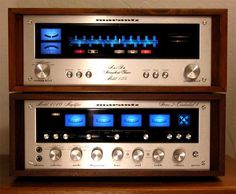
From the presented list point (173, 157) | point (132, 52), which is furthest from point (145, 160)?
point (132, 52)

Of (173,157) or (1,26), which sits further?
(1,26)

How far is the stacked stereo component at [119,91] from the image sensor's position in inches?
31.1

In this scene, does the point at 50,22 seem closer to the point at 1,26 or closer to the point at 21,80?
the point at 21,80

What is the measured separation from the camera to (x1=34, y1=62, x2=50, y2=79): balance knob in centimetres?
79

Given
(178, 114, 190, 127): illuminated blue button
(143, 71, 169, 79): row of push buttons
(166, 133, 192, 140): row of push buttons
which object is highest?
(143, 71, 169, 79): row of push buttons

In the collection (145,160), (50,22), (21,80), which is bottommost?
(145,160)

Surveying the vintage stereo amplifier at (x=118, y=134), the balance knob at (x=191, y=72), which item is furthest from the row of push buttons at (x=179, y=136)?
the balance knob at (x=191, y=72)

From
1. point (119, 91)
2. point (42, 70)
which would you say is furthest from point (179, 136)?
point (42, 70)

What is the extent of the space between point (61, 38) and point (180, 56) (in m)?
0.22

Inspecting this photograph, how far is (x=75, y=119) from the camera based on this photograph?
0.80m

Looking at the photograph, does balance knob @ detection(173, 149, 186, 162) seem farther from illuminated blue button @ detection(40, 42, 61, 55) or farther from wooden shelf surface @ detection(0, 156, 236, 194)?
illuminated blue button @ detection(40, 42, 61, 55)

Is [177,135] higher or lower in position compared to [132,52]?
lower

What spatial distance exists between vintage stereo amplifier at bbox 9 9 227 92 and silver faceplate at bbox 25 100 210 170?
0.10ft

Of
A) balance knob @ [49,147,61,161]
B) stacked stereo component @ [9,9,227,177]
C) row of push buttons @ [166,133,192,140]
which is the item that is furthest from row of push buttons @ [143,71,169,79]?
balance knob @ [49,147,61,161]
